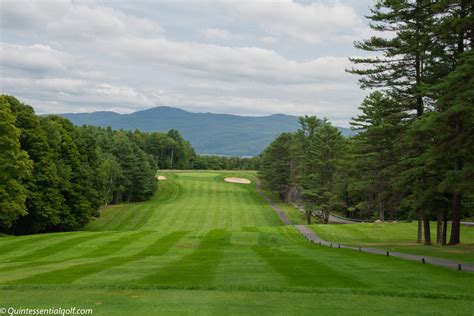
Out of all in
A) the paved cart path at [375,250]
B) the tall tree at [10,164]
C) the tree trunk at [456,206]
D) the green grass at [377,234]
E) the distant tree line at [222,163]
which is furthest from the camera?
the distant tree line at [222,163]

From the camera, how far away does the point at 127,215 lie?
65.8 meters

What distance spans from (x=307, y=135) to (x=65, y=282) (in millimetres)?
64410

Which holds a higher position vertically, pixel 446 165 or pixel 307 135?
pixel 307 135

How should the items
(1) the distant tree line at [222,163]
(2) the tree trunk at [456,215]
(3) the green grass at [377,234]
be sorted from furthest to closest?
(1) the distant tree line at [222,163]
(3) the green grass at [377,234]
(2) the tree trunk at [456,215]

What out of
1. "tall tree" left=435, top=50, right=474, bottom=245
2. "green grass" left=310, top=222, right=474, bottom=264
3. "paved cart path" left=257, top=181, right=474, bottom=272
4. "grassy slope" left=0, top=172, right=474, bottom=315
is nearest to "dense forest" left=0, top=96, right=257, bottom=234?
"grassy slope" left=0, top=172, right=474, bottom=315

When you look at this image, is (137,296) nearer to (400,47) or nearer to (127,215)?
(400,47)

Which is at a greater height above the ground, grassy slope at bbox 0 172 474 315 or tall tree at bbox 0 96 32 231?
tall tree at bbox 0 96 32 231

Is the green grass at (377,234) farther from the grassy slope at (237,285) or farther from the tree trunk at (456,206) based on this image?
the grassy slope at (237,285)

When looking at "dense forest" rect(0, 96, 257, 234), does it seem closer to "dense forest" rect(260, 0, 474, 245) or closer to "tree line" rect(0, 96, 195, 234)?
"tree line" rect(0, 96, 195, 234)

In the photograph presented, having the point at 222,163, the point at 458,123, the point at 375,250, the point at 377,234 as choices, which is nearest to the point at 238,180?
the point at 222,163

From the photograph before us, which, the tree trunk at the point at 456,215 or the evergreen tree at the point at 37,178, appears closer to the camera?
the tree trunk at the point at 456,215

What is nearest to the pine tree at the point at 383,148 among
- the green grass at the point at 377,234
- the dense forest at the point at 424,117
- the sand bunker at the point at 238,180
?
the dense forest at the point at 424,117

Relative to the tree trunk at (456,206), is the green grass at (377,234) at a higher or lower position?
lower

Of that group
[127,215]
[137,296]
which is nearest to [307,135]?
[127,215]
